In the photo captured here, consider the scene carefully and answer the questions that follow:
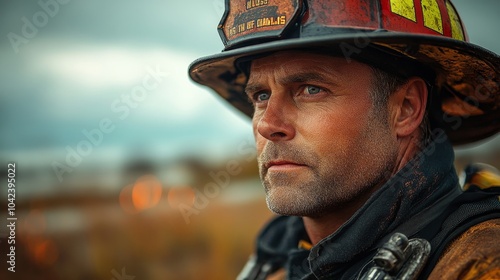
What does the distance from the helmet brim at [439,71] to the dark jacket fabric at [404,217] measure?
1.50 feet

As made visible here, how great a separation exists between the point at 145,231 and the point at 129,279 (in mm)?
1427

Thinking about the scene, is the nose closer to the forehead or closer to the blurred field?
the forehead

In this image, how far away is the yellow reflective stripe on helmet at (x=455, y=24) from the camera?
2617 mm

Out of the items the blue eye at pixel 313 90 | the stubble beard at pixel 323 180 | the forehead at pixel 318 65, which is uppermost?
the forehead at pixel 318 65

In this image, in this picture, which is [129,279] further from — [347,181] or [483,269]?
[483,269]

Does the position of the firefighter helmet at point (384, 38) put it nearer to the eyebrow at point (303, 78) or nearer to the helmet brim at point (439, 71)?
the helmet brim at point (439, 71)

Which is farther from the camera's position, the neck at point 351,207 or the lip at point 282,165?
the neck at point 351,207

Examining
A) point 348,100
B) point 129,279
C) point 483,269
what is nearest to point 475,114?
point 348,100

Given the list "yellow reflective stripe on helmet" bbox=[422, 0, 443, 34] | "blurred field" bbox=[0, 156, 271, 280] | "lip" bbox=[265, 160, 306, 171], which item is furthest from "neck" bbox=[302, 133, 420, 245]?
"blurred field" bbox=[0, 156, 271, 280]

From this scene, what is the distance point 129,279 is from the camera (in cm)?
691

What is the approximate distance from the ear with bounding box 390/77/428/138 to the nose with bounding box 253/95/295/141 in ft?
1.80

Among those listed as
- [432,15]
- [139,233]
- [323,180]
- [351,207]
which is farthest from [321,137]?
[139,233]

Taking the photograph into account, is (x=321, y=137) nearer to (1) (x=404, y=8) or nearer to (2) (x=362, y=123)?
(2) (x=362, y=123)

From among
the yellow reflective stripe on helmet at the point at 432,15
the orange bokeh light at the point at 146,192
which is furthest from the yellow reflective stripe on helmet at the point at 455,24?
the orange bokeh light at the point at 146,192
